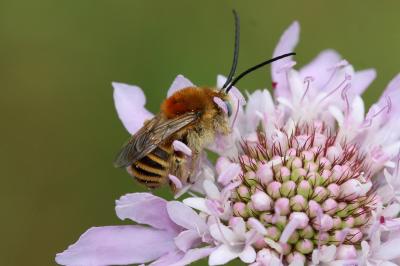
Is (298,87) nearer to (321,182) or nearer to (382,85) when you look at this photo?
(321,182)

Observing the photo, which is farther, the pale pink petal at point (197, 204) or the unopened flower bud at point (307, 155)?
the unopened flower bud at point (307, 155)

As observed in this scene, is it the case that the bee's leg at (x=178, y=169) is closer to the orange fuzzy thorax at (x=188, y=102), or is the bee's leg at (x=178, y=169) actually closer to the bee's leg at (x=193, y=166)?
the bee's leg at (x=193, y=166)

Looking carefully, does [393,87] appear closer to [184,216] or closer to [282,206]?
[282,206]

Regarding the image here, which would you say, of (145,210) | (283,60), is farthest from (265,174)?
(283,60)

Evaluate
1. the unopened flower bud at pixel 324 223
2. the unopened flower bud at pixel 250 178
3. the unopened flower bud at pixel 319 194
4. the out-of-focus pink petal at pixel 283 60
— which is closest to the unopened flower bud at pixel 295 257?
the unopened flower bud at pixel 324 223

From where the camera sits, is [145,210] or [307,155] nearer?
[145,210]

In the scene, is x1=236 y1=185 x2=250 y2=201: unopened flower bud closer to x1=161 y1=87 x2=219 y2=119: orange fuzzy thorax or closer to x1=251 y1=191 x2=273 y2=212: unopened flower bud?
x1=251 y1=191 x2=273 y2=212: unopened flower bud

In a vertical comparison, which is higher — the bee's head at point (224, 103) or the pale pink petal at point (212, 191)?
the bee's head at point (224, 103)
